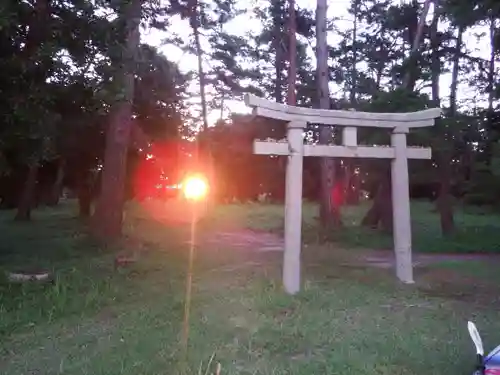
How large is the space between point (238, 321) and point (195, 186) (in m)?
24.9

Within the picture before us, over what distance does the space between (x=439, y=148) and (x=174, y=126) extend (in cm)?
1094

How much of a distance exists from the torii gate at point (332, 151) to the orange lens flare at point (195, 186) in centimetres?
2118

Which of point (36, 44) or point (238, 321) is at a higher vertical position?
point (36, 44)

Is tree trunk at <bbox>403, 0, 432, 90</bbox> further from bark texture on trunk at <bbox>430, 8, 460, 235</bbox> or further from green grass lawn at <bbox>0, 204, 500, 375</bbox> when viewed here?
green grass lawn at <bbox>0, 204, 500, 375</bbox>

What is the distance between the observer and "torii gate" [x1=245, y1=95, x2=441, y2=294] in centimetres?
888

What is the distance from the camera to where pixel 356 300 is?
324 inches

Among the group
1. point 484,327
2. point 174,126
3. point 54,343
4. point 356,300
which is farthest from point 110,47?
point 174,126

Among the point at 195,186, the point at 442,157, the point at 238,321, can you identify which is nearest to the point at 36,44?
the point at 238,321

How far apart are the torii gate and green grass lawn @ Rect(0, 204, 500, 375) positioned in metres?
0.49

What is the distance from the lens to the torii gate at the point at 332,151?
8.88 m

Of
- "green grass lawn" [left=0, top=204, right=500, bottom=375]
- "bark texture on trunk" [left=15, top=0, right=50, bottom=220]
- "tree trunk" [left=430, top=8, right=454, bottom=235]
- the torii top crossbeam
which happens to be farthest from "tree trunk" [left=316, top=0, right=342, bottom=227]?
"bark texture on trunk" [left=15, top=0, right=50, bottom=220]

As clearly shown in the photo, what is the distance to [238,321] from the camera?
679 centimetres

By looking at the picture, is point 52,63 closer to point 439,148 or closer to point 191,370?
point 191,370

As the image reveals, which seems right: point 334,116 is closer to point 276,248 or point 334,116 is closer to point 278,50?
point 276,248
